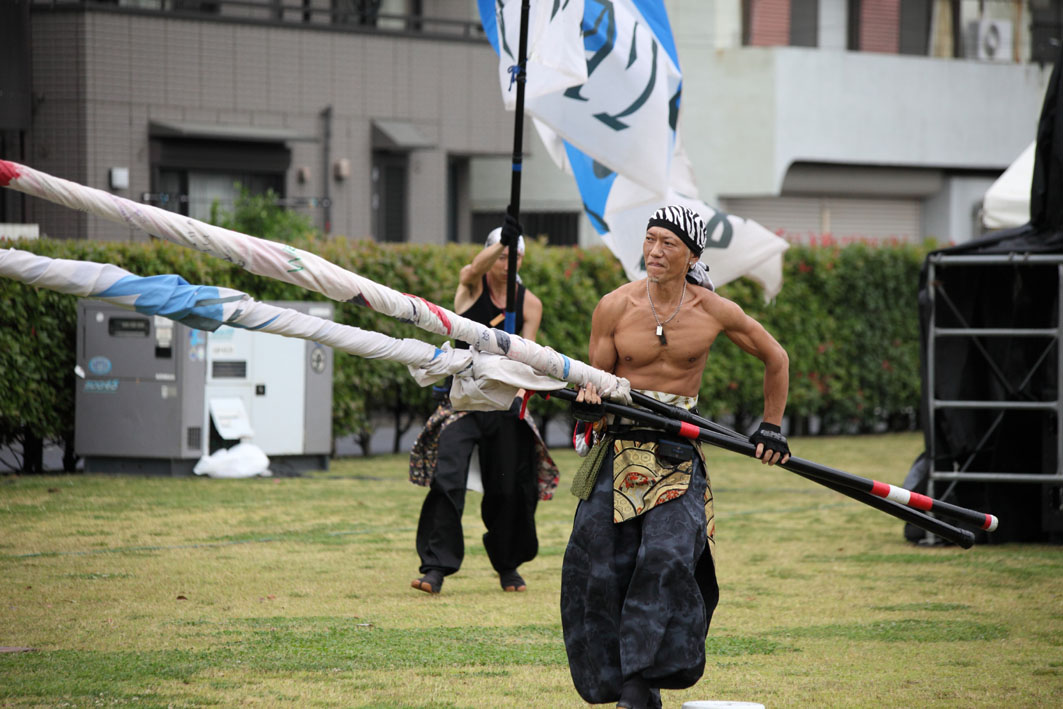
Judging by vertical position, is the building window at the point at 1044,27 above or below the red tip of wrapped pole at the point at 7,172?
above

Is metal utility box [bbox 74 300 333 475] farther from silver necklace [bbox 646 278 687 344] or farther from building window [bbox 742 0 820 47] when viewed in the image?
building window [bbox 742 0 820 47]

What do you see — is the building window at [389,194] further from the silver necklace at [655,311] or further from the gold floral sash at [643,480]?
the gold floral sash at [643,480]

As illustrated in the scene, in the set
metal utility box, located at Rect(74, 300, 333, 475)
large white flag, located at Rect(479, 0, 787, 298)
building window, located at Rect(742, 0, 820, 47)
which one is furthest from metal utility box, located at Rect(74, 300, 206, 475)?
building window, located at Rect(742, 0, 820, 47)

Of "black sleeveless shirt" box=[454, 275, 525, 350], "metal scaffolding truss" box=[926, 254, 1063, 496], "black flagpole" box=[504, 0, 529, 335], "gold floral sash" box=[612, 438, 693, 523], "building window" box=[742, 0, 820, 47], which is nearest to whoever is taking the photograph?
"gold floral sash" box=[612, 438, 693, 523]

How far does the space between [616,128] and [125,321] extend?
6.20 meters

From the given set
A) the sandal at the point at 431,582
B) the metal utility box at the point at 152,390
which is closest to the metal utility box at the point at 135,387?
the metal utility box at the point at 152,390

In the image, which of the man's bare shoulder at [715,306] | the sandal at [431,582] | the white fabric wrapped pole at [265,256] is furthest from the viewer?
the sandal at [431,582]

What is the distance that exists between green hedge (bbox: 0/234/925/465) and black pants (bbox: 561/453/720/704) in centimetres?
827

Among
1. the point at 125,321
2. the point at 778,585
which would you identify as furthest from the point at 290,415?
the point at 778,585

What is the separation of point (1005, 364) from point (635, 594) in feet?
20.4

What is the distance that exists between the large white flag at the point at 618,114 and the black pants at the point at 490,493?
54.9 inches

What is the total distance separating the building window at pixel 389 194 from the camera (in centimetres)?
2384

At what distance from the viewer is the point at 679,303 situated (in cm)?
593

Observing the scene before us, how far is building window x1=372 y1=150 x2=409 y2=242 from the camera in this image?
2384cm
